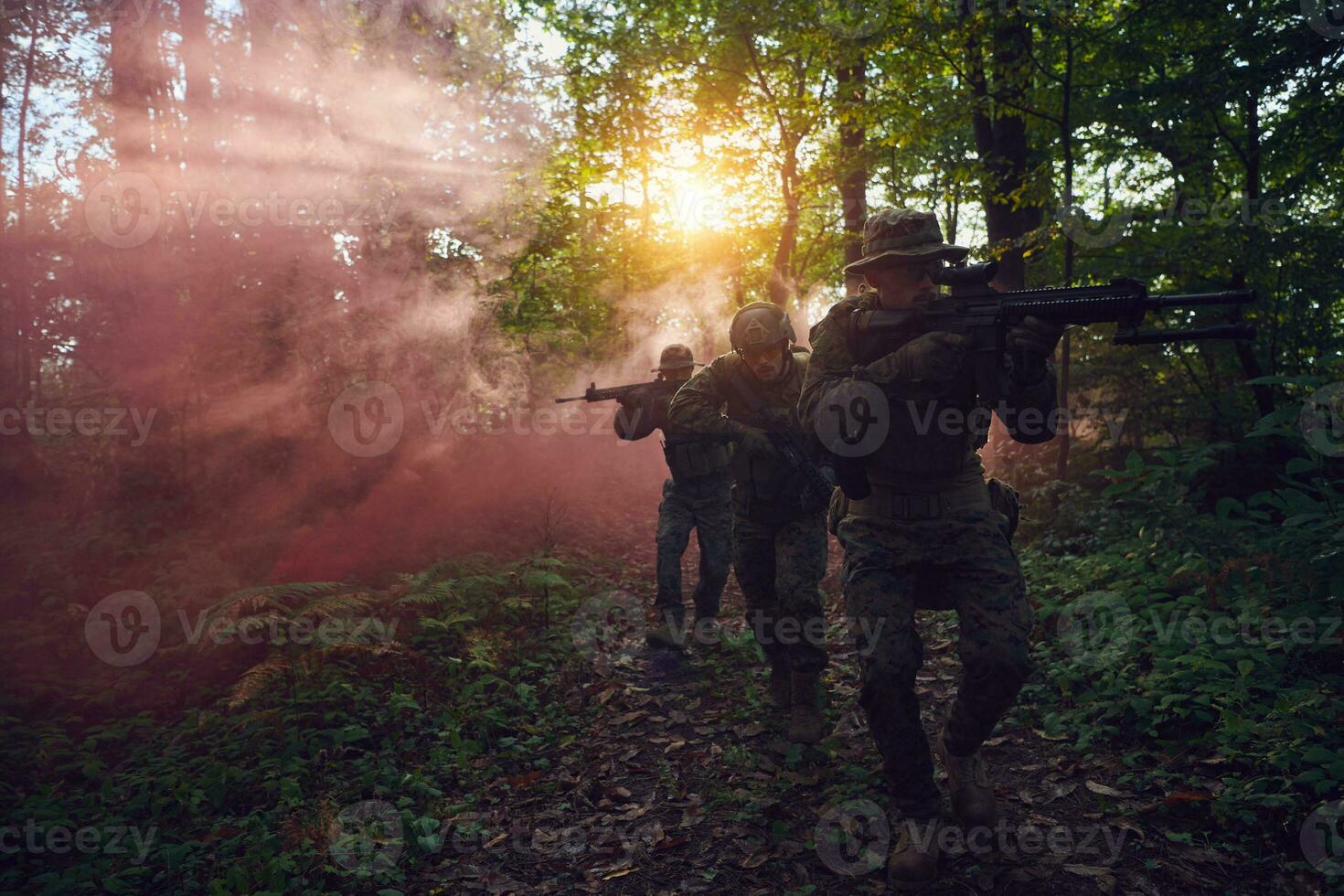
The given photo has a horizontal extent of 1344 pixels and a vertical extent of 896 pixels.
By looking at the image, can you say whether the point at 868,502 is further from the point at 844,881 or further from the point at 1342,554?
the point at 1342,554

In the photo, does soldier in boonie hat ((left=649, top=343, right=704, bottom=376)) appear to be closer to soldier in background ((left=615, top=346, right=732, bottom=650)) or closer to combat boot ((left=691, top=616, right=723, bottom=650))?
soldier in background ((left=615, top=346, right=732, bottom=650))

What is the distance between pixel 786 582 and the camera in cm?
538

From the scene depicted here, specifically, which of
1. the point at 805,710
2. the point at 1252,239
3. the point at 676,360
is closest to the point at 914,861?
the point at 805,710

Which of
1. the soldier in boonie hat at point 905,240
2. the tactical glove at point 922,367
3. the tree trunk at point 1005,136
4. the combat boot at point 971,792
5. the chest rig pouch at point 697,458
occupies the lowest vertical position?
the combat boot at point 971,792

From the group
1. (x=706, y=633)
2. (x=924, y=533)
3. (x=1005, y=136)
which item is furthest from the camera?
(x=1005, y=136)

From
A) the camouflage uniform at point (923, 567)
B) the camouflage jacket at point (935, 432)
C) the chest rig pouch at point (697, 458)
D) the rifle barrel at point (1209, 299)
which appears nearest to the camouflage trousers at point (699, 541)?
the chest rig pouch at point (697, 458)

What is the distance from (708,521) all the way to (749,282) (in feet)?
53.5

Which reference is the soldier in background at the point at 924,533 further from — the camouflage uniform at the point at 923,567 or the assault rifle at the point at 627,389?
the assault rifle at the point at 627,389

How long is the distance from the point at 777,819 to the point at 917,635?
133 centimetres

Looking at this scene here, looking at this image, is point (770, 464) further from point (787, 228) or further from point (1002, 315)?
point (787, 228)

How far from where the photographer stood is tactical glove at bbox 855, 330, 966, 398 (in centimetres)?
364

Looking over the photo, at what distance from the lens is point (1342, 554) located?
15.5 feet

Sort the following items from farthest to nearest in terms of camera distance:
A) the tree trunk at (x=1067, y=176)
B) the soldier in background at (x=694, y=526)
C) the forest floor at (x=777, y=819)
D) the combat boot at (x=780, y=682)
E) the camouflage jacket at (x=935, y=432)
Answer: the tree trunk at (x=1067, y=176) < the soldier in background at (x=694, y=526) < the combat boot at (x=780, y=682) < the camouflage jacket at (x=935, y=432) < the forest floor at (x=777, y=819)

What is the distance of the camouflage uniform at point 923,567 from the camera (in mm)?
3656
